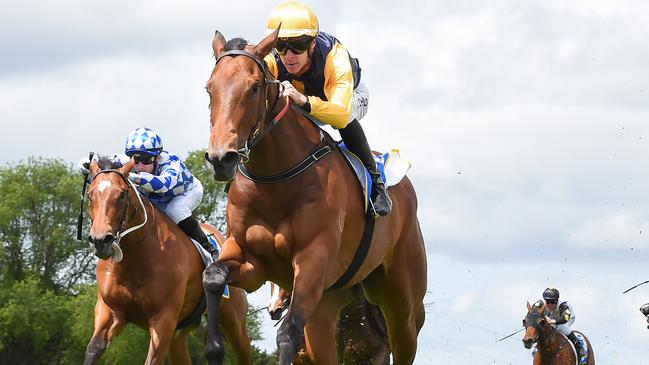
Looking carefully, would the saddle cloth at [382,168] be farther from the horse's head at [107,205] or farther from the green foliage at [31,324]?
the green foliage at [31,324]

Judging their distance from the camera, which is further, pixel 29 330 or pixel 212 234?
pixel 29 330

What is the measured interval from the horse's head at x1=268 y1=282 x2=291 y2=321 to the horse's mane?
3648mm

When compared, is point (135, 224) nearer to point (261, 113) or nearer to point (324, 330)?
point (324, 330)

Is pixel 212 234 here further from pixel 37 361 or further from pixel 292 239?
pixel 37 361

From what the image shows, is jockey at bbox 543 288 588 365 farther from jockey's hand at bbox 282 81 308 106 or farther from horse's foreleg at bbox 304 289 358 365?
jockey's hand at bbox 282 81 308 106

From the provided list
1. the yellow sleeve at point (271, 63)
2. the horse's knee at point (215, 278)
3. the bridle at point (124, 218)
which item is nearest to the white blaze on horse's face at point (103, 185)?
the bridle at point (124, 218)

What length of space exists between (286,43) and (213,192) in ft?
117

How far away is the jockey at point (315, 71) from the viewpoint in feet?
31.9

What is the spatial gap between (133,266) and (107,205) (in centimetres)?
87

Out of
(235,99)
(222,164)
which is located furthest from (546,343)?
(222,164)

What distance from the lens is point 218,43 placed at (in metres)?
9.25

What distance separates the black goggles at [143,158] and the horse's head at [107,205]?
618 mm

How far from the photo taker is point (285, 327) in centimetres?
918

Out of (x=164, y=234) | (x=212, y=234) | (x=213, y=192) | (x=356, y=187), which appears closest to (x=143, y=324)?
(x=164, y=234)
